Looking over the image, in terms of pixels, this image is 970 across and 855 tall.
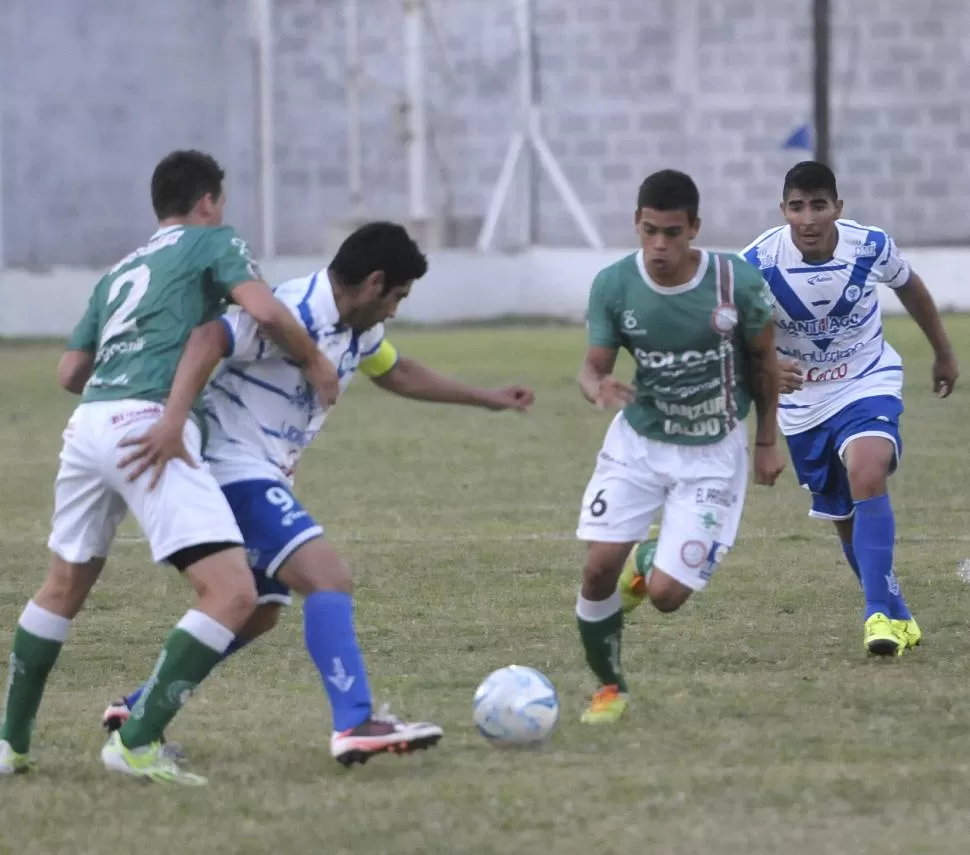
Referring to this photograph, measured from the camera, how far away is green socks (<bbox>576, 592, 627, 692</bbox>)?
240 inches

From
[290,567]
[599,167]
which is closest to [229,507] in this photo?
[290,567]

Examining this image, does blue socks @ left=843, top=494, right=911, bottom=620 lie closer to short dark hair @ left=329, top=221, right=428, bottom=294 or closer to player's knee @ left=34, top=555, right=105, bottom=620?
short dark hair @ left=329, top=221, right=428, bottom=294

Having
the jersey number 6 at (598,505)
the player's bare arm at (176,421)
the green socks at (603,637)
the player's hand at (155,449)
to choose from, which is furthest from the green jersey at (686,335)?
the player's hand at (155,449)

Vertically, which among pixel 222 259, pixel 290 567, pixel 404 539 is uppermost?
pixel 222 259

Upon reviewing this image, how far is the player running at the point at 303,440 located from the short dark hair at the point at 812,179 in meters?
2.18

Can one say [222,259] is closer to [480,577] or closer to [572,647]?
[572,647]

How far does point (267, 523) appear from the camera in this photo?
5.40 meters

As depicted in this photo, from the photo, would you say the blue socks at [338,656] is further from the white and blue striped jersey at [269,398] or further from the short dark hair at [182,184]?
the short dark hair at [182,184]

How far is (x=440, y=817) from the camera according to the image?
4.72 m

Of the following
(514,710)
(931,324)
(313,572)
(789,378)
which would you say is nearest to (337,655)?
(313,572)

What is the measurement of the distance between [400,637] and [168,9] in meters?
25.7

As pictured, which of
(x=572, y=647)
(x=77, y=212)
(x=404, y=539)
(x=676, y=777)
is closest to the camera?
(x=676, y=777)

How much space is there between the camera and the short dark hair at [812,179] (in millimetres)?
7234

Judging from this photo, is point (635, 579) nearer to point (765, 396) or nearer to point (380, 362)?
point (765, 396)
